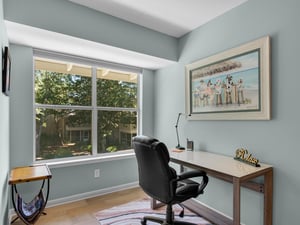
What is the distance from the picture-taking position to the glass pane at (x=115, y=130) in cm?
305

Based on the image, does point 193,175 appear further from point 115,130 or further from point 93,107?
point 93,107

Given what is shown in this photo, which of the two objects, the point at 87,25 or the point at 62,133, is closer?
the point at 87,25

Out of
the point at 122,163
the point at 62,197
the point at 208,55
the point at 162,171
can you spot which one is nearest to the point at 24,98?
the point at 62,197

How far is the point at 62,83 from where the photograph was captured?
272cm

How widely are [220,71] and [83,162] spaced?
2.32 m

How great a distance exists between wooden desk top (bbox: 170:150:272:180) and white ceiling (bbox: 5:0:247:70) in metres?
1.61

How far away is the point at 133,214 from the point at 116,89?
200 cm

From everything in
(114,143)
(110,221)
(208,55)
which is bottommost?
(110,221)

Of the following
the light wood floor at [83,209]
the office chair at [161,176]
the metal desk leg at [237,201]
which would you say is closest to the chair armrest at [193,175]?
the office chair at [161,176]

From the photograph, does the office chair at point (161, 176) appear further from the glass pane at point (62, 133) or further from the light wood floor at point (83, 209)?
the glass pane at point (62, 133)

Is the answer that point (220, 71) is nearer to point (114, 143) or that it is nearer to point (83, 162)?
point (114, 143)

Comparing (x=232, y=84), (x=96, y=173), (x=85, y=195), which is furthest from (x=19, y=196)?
(x=232, y=84)

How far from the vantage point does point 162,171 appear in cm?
164

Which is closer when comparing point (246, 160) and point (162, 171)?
point (162, 171)
